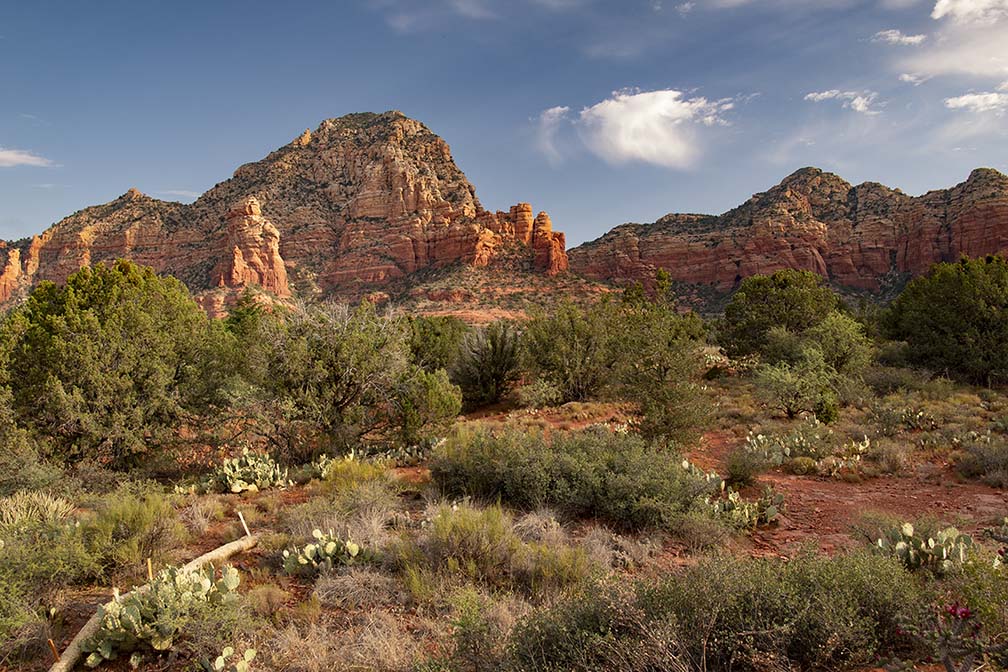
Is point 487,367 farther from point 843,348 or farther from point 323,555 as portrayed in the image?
point 323,555

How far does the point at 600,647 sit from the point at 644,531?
324 cm

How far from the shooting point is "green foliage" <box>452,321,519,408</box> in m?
17.4

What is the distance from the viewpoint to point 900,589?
3506 millimetres

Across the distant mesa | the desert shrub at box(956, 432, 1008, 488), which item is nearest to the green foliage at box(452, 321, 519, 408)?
the desert shrub at box(956, 432, 1008, 488)

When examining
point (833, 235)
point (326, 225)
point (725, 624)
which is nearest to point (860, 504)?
point (725, 624)

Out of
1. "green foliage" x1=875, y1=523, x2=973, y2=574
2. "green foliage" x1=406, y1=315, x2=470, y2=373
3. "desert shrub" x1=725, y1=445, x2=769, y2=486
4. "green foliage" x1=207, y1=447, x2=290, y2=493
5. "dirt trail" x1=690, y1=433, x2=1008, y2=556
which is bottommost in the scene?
"dirt trail" x1=690, y1=433, x2=1008, y2=556

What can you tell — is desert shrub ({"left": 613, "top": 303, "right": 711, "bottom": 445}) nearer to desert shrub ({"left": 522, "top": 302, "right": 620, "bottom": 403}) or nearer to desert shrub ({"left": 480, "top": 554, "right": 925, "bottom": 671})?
desert shrub ({"left": 522, "top": 302, "right": 620, "bottom": 403})

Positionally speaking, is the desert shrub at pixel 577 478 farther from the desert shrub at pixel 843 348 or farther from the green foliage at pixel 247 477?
the desert shrub at pixel 843 348

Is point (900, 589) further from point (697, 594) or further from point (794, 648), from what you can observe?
point (697, 594)

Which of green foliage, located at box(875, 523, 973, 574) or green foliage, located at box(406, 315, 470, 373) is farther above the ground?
green foliage, located at box(406, 315, 470, 373)

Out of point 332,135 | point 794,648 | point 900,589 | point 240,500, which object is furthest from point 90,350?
point 332,135

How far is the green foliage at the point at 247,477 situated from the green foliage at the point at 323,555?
3.48 m

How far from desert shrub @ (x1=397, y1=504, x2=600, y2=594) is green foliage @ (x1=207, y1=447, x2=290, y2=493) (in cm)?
440

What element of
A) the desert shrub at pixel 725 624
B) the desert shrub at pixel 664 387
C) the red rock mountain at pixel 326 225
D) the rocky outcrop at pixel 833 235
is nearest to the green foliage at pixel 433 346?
the desert shrub at pixel 664 387
